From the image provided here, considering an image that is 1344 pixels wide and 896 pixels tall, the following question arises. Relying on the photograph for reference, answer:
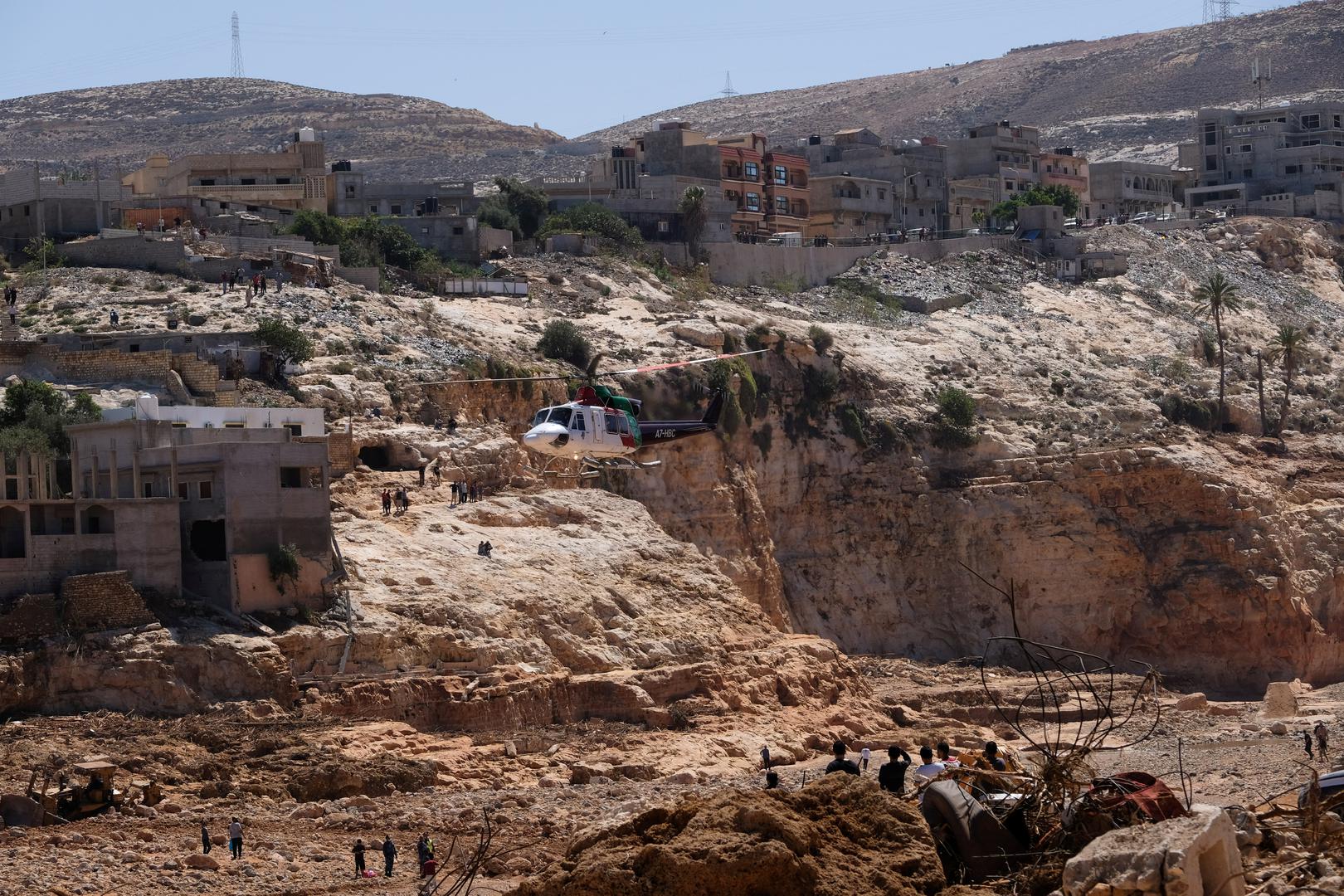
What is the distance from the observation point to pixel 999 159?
329ft

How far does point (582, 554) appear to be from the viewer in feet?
164

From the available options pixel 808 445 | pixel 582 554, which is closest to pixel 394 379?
pixel 582 554

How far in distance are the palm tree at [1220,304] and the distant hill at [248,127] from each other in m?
68.2

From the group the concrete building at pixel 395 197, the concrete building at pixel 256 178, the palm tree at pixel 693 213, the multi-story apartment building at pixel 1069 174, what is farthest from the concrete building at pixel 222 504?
the multi-story apartment building at pixel 1069 174

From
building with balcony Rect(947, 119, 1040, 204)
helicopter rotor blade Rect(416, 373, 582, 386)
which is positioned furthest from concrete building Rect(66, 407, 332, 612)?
building with balcony Rect(947, 119, 1040, 204)

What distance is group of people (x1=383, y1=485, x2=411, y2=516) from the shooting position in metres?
48.2

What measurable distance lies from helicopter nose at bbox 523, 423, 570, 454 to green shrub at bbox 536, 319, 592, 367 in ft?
56.2

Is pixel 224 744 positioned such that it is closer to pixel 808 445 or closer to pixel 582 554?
pixel 582 554

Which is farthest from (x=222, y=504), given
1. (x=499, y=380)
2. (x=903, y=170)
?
(x=903, y=170)

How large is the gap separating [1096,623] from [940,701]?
12.8 metres

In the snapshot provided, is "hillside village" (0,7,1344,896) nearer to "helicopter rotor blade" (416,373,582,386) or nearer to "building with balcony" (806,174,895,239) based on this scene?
"building with balcony" (806,174,895,239)

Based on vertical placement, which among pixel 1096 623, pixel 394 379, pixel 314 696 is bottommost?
pixel 1096 623

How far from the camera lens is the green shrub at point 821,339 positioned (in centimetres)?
6775

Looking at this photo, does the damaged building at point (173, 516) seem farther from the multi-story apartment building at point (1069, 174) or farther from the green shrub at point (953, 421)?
the multi-story apartment building at point (1069, 174)
